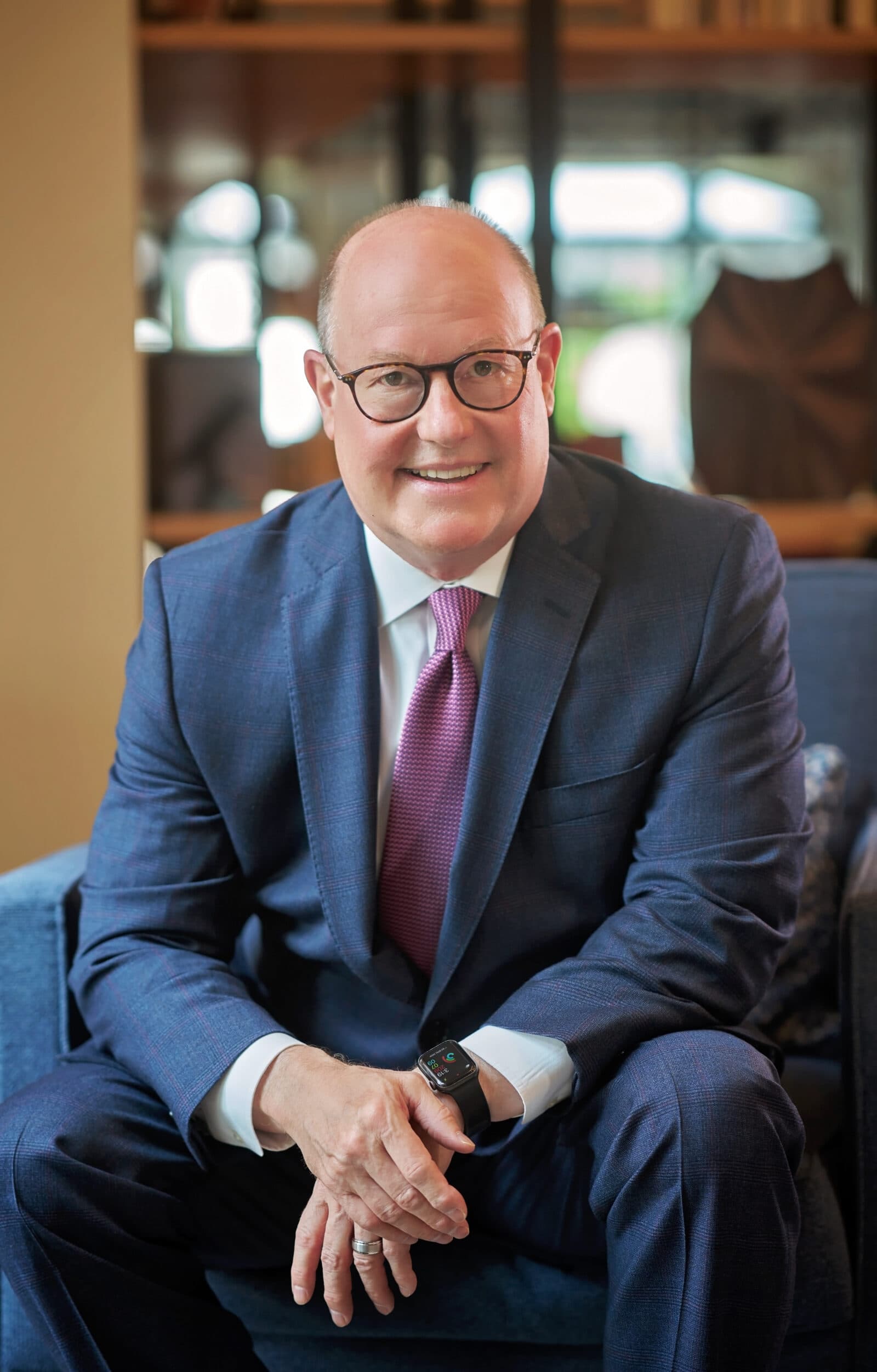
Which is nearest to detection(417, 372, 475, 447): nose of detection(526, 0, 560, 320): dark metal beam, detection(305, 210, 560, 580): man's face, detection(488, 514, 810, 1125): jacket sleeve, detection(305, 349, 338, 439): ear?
detection(305, 210, 560, 580): man's face

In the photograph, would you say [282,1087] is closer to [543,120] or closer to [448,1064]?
[448,1064]

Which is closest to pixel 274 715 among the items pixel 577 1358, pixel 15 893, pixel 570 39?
pixel 15 893

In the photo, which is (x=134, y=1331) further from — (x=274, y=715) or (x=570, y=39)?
(x=570, y=39)

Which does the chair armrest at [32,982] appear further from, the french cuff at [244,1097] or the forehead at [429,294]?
the forehead at [429,294]

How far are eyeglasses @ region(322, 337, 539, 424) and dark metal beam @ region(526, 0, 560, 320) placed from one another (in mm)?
1122

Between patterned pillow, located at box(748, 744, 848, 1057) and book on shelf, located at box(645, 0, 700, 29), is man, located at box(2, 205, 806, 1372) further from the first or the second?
book on shelf, located at box(645, 0, 700, 29)

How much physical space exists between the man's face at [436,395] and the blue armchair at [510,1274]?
52cm

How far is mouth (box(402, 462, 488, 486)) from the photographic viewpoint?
117 centimetres

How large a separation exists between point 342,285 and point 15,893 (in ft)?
2.30

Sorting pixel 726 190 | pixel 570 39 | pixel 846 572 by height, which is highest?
pixel 726 190

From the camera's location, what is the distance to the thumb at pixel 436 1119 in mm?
1036

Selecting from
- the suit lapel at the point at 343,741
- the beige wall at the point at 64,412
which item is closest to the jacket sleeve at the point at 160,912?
the suit lapel at the point at 343,741

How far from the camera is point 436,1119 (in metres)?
1.04

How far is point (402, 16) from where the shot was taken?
2445 mm
